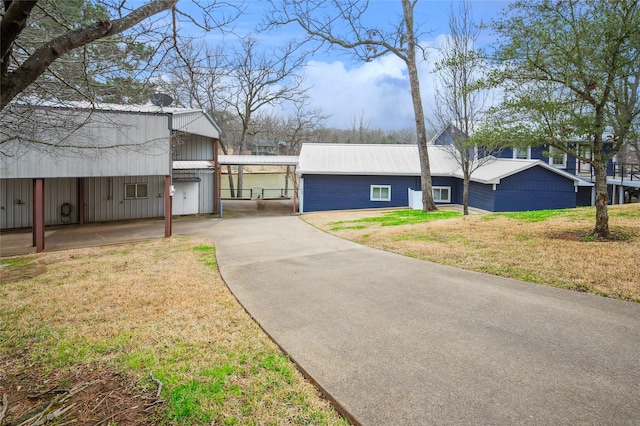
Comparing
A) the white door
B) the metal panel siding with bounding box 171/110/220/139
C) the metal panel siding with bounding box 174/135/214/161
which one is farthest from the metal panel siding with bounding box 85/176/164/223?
the metal panel siding with bounding box 171/110/220/139

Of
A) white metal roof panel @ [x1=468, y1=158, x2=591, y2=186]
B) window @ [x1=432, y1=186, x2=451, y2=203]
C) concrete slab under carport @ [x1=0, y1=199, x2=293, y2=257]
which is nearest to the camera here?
concrete slab under carport @ [x1=0, y1=199, x2=293, y2=257]

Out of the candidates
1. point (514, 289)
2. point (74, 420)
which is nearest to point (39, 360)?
point (74, 420)

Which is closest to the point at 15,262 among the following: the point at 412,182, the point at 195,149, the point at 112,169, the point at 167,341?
the point at 112,169

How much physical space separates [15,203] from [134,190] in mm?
4772

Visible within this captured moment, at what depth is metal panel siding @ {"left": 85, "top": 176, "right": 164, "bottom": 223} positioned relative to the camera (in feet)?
63.3

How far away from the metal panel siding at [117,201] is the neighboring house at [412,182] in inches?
292

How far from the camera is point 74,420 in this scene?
3.27m

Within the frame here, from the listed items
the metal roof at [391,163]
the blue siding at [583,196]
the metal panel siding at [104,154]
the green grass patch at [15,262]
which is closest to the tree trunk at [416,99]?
the metal roof at [391,163]

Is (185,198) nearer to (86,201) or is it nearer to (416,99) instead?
(86,201)

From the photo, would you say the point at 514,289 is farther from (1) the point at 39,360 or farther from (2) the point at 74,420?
(1) the point at 39,360

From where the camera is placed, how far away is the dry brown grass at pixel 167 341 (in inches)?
135

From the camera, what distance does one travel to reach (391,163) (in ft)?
79.8

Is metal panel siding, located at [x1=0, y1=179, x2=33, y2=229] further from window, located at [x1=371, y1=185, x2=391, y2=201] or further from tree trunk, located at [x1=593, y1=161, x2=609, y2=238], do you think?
tree trunk, located at [x1=593, y1=161, x2=609, y2=238]

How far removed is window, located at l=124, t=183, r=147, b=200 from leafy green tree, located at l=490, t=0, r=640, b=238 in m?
16.8
